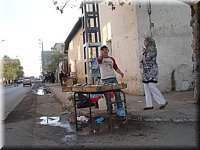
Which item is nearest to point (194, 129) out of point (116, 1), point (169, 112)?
point (169, 112)

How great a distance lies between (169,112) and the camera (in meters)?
7.96

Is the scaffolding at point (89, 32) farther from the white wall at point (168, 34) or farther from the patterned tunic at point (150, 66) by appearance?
the patterned tunic at point (150, 66)

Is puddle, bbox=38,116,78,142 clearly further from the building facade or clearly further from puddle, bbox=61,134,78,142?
the building facade

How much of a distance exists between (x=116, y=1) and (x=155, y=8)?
3.21 meters

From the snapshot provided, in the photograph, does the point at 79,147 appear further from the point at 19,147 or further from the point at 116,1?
the point at 116,1

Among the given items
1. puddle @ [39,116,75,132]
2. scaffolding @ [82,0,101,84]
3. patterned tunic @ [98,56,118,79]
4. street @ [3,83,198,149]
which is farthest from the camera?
scaffolding @ [82,0,101,84]

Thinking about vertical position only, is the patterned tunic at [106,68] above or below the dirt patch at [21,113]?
above

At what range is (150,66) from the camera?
8562 millimetres

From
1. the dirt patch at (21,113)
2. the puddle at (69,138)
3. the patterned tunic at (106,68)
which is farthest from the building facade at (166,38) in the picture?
the puddle at (69,138)

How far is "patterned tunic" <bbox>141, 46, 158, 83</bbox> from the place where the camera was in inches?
335

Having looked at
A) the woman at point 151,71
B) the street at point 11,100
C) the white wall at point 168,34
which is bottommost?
the street at point 11,100

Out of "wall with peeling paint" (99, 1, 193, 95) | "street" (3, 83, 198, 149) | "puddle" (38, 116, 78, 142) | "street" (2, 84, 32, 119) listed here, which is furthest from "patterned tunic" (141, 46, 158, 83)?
"street" (2, 84, 32, 119)


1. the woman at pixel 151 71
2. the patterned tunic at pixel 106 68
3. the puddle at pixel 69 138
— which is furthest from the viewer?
the woman at pixel 151 71

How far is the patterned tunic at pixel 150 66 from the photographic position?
851 centimetres
